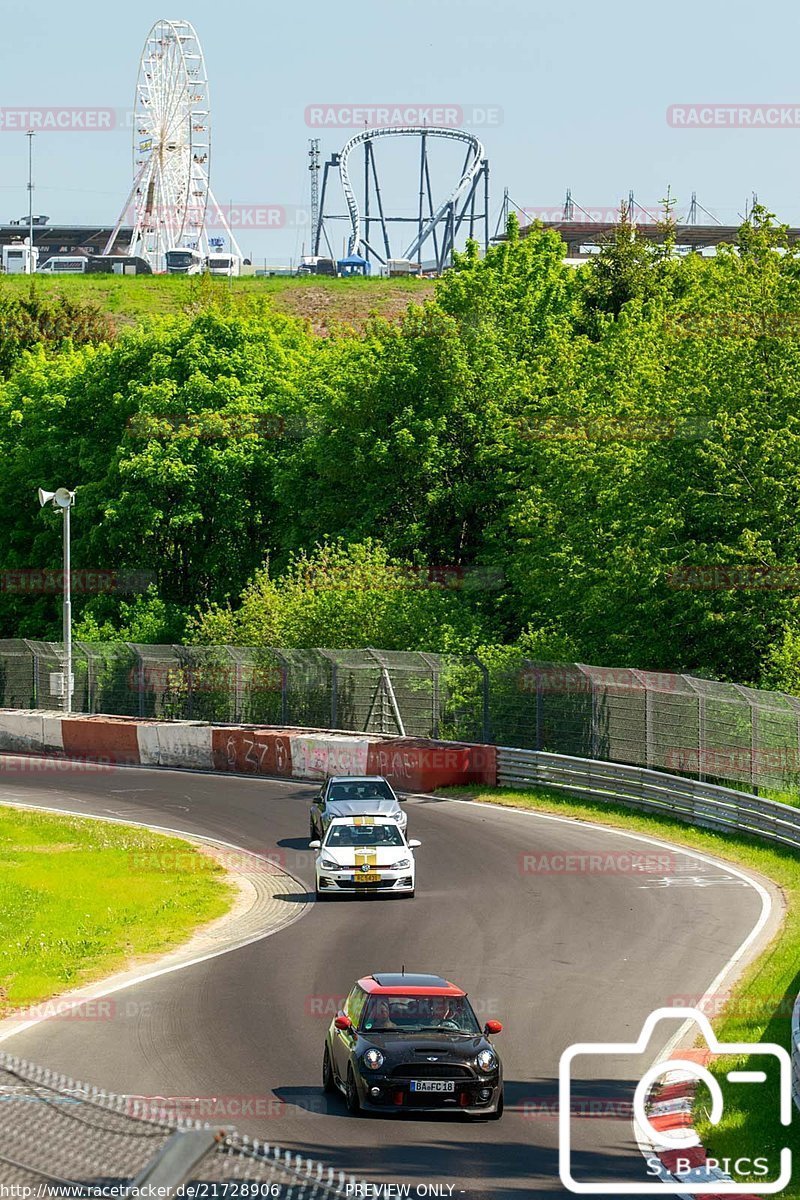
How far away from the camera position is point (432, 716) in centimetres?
4028

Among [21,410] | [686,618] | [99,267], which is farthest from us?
[99,267]

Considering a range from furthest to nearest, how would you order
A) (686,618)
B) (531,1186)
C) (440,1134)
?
(686,618) → (440,1134) → (531,1186)

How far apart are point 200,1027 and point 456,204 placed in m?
142

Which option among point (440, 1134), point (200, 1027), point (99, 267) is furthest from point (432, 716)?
point (99, 267)

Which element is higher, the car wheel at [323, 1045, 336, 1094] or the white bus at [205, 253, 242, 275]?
the white bus at [205, 253, 242, 275]

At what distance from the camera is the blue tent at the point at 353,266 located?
154750 mm

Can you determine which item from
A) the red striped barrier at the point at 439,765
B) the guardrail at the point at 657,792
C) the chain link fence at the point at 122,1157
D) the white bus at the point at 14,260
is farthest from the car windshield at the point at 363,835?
the white bus at the point at 14,260

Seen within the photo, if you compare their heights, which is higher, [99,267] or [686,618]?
[99,267]

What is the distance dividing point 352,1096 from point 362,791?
16.1 meters

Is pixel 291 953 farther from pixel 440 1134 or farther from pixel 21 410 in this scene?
pixel 21 410

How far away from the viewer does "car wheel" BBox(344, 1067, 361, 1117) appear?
13.8 m

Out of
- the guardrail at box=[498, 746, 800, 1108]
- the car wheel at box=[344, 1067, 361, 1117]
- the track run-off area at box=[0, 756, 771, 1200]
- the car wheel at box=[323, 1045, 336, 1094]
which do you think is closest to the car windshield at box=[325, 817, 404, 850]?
the track run-off area at box=[0, 756, 771, 1200]

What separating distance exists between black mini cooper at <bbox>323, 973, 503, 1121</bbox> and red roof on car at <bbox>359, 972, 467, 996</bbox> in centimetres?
8

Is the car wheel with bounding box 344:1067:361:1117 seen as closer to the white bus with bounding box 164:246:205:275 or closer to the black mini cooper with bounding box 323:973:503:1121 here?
the black mini cooper with bounding box 323:973:503:1121
